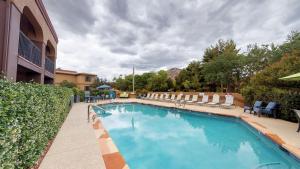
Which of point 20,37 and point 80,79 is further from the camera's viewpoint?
point 80,79

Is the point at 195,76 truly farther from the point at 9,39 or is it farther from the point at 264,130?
the point at 9,39

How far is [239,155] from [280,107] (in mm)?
5481

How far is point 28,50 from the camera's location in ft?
25.2

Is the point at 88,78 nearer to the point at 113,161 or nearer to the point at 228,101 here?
the point at 228,101

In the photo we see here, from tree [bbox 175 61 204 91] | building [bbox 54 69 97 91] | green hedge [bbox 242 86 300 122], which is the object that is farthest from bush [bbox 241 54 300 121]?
building [bbox 54 69 97 91]

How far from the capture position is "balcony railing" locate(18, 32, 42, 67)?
698 centimetres

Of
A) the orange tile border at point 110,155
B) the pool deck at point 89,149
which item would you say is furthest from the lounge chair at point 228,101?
the orange tile border at point 110,155

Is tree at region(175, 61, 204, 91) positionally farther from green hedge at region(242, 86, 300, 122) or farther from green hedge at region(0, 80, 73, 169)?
green hedge at region(0, 80, 73, 169)

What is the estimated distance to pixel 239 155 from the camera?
517 cm

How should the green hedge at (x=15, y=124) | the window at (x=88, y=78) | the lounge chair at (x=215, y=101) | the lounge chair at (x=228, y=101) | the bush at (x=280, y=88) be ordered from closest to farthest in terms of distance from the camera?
the green hedge at (x=15, y=124), the bush at (x=280, y=88), the lounge chair at (x=228, y=101), the lounge chair at (x=215, y=101), the window at (x=88, y=78)

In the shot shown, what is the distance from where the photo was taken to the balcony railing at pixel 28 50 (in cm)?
698

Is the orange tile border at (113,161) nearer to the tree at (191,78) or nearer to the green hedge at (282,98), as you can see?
the green hedge at (282,98)

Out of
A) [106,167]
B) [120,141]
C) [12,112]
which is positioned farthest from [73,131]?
[12,112]

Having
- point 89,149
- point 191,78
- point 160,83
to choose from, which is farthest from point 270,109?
point 160,83
